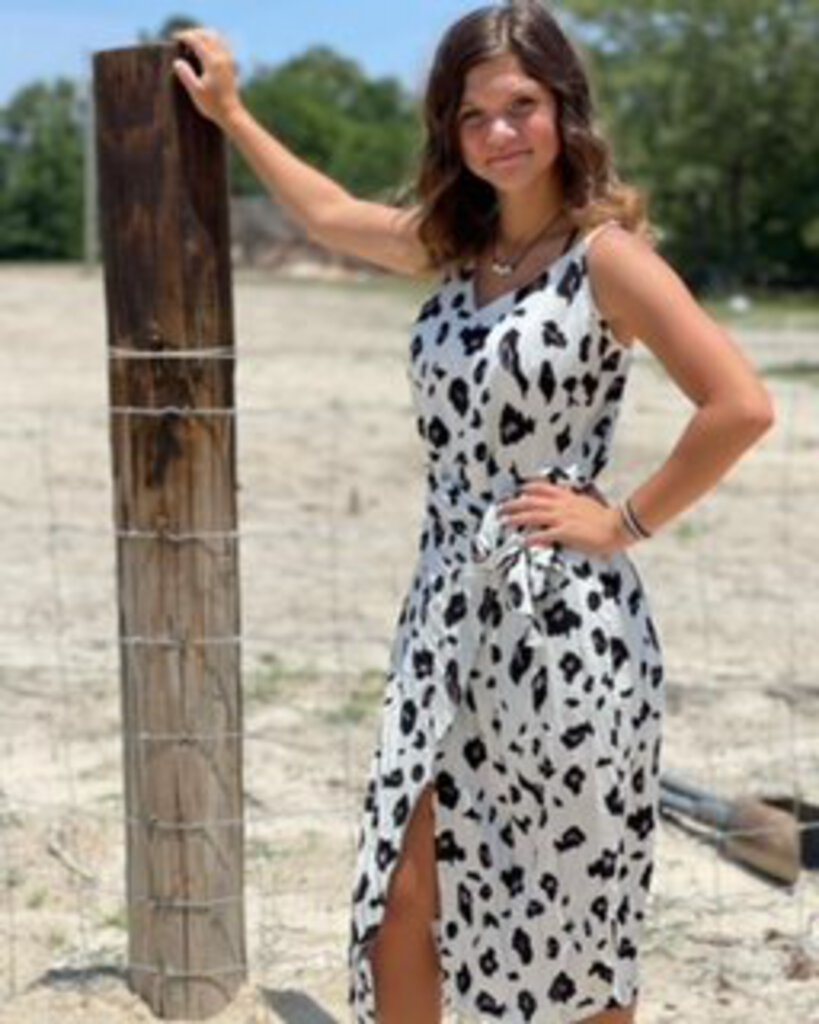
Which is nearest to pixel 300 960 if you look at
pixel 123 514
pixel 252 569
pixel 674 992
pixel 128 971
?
pixel 128 971

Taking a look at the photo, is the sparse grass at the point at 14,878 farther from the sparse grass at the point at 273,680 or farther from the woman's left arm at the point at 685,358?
the woman's left arm at the point at 685,358

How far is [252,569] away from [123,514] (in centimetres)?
464

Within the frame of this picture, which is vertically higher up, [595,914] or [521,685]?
[521,685]

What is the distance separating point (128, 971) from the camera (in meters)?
3.57

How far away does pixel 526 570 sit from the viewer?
2670mm

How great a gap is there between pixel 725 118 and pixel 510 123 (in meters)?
41.5

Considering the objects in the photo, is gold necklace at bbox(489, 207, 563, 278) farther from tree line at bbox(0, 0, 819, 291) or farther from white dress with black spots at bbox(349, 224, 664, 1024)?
tree line at bbox(0, 0, 819, 291)

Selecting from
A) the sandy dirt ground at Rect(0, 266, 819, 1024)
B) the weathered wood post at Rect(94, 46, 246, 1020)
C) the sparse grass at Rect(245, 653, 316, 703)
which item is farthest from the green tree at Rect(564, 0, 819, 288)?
the weathered wood post at Rect(94, 46, 246, 1020)

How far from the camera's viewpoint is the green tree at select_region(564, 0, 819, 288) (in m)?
42.3

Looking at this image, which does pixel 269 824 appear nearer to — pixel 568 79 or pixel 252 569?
pixel 568 79

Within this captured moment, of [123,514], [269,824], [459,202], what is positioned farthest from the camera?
[269,824]

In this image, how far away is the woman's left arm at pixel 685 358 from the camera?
2.56 meters

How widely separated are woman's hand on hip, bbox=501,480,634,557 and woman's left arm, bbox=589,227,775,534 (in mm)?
51

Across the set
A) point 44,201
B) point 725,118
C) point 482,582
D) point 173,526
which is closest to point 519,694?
point 482,582
